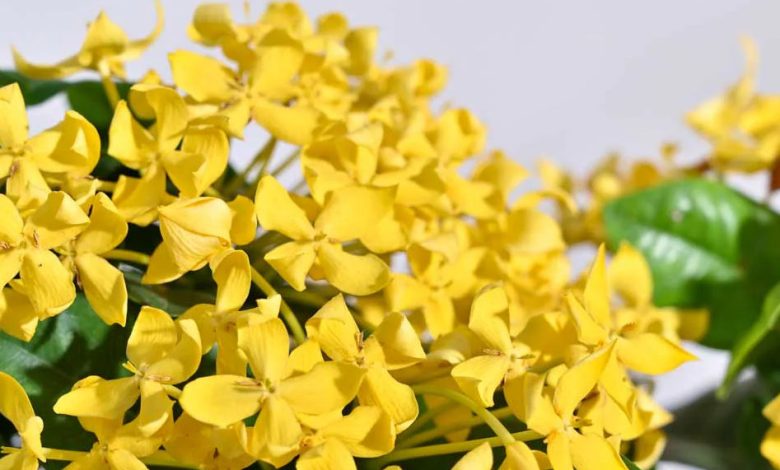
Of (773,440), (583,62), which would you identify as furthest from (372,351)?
(583,62)

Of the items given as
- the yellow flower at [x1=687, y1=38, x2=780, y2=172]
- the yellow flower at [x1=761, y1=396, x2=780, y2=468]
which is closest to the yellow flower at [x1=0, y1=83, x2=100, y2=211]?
the yellow flower at [x1=761, y1=396, x2=780, y2=468]

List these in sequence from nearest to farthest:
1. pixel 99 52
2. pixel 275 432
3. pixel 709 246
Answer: pixel 275 432
pixel 99 52
pixel 709 246

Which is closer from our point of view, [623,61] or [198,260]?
[198,260]

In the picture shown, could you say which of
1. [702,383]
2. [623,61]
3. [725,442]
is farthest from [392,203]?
[623,61]

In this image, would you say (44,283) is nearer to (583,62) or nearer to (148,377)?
(148,377)

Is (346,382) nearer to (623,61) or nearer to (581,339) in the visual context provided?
(581,339)
